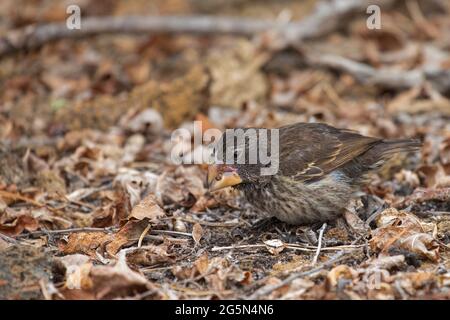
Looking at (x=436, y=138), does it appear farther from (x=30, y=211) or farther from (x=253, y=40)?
(x=30, y=211)

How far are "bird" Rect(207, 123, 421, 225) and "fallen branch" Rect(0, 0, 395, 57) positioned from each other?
3.88 meters

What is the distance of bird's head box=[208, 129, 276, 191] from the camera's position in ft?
18.2

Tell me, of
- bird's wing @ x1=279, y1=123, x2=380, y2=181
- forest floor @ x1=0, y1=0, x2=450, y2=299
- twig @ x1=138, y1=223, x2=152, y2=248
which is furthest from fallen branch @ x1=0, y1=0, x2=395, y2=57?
twig @ x1=138, y1=223, x2=152, y2=248

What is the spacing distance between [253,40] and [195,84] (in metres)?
1.83

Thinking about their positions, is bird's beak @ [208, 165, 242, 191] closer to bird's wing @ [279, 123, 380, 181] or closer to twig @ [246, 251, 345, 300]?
bird's wing @ [279, 123, 380, 181]

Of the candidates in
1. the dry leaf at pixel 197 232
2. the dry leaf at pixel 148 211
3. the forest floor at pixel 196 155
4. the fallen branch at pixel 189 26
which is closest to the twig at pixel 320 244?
the forest floor at pixel 196 155

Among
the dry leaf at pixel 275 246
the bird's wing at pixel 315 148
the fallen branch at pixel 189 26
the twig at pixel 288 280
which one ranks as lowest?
the twig at pixel 288 280

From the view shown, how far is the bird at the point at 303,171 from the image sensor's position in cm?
559

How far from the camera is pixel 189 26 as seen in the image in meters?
A: 10.0

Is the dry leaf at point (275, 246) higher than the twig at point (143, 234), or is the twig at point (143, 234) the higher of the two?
the twig at point (143, 234)

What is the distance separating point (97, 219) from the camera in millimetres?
5770

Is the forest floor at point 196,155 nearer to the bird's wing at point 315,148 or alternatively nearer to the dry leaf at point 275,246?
the dry leaf at point 275,246

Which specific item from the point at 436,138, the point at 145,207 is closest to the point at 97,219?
the point at 145,207

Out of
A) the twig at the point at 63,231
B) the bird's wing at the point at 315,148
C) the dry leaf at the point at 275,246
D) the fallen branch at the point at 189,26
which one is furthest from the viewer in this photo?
the fallen branch at the point at 189,26
